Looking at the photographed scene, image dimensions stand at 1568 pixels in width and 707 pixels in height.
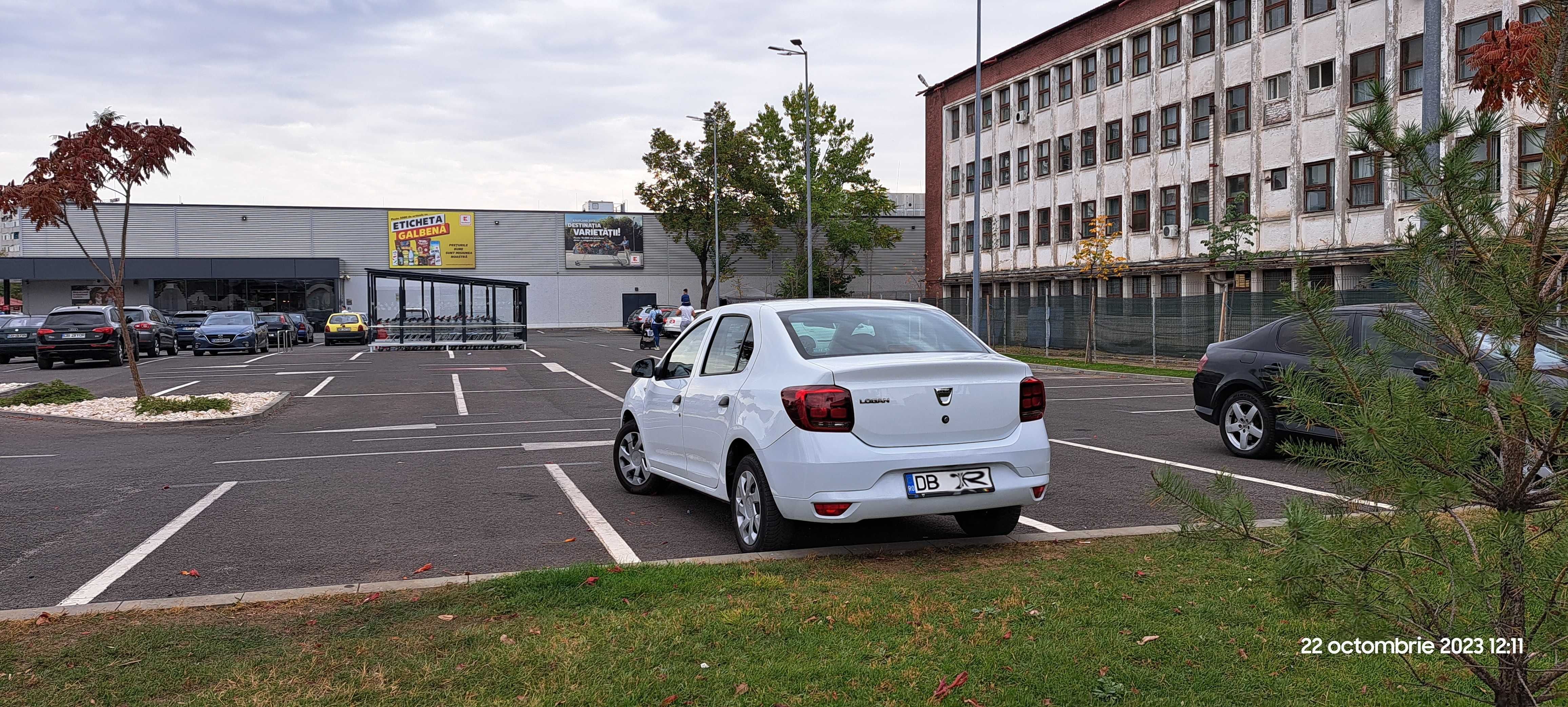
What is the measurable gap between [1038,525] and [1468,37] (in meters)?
26.5

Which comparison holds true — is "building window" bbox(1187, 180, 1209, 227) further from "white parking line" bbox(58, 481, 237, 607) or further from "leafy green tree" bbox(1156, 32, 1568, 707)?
"leafy green tree" bbox(1156, 32, 1568, 707)

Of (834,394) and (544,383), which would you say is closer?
(834,394)

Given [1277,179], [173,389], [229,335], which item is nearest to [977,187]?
[1277,179]

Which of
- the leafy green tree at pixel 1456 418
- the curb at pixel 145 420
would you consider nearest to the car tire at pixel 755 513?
the leafy green tree at pixel 1456 418

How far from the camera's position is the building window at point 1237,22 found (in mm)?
34188

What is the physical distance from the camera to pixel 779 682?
164 inches

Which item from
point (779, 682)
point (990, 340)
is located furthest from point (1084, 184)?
point (779, 682)

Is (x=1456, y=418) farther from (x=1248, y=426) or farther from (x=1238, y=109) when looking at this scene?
(x=1238, y=109)

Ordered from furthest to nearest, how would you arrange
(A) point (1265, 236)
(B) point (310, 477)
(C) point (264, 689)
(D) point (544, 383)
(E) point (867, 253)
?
(E) point (867, 253)
(A) point (1265, 236)
(D) point (544, 383)
(B) point (310, 477)
(C) point (264, 689)

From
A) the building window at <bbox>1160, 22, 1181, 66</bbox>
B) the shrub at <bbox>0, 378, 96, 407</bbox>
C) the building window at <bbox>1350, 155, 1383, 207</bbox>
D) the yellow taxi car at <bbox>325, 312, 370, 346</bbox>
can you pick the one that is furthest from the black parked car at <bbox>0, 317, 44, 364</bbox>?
the building window at <bbox>1350, 155, 1383, 207</bbox>

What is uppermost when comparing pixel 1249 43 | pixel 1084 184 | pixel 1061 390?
pixel 1249 43

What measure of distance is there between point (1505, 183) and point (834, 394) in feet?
12.3

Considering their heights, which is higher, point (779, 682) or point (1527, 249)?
point (1527, 249)

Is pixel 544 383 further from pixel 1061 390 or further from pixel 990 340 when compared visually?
pixel 990 340
